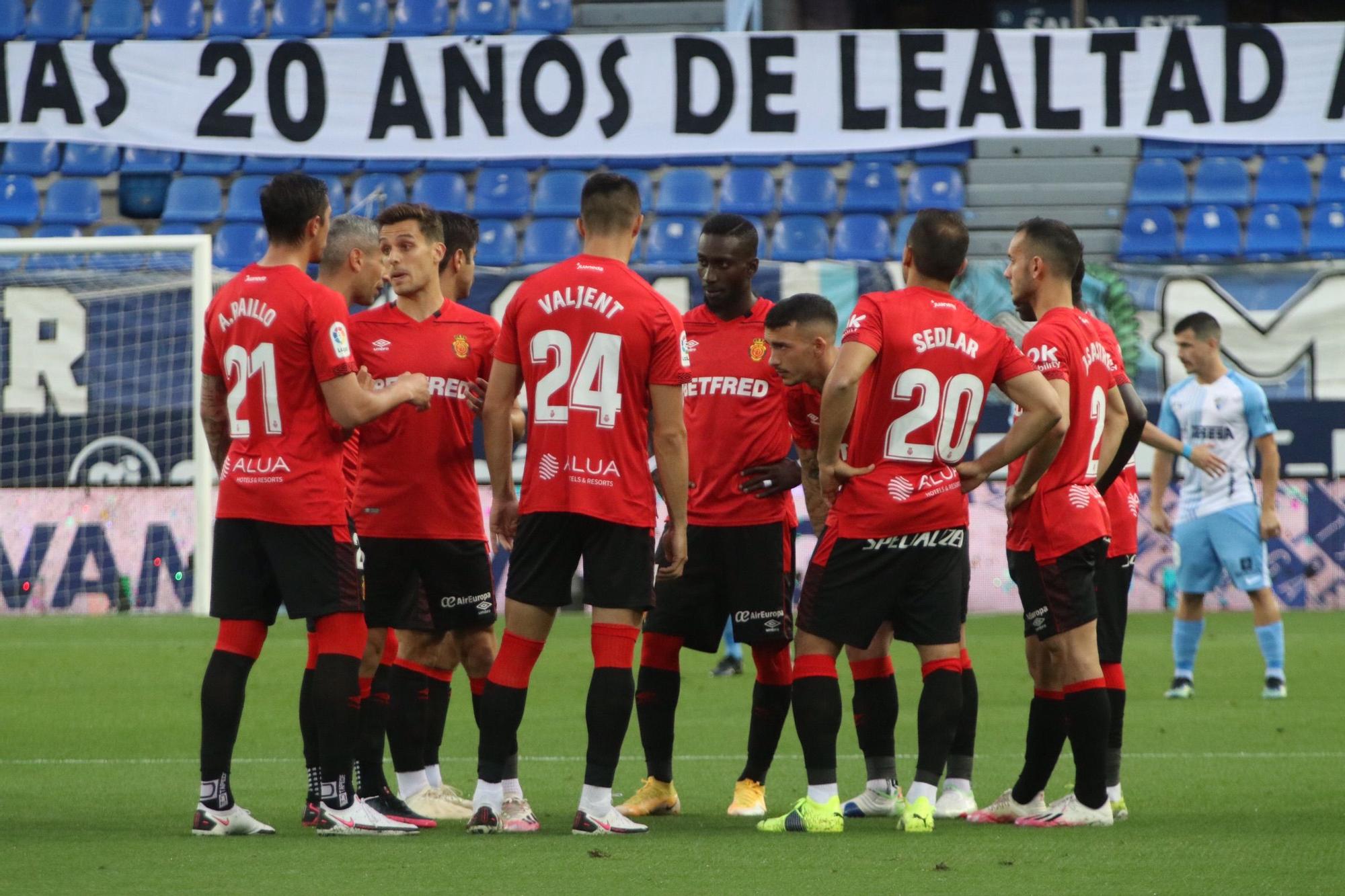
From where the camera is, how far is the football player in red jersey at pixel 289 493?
17.6ft

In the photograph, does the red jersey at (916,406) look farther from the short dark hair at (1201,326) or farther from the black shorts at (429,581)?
the short dark hair at (1201,326)

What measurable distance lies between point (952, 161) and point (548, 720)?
33.3ft

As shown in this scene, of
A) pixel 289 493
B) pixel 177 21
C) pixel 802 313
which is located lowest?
pixel 289 493

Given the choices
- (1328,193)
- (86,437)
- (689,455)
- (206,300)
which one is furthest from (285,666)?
(1328,193)

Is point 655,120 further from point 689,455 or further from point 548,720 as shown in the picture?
point 689,455

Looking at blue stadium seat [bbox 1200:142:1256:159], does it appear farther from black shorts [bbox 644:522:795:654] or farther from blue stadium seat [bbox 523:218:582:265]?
black shorts [bbox 644:522:795:654]

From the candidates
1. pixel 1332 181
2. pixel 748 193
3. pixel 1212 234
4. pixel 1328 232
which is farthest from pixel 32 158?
pixel 1332 181

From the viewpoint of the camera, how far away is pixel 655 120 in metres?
16.3

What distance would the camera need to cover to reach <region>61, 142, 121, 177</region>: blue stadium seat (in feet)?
58.5

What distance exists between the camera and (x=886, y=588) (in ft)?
18.0

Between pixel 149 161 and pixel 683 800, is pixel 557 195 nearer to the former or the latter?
pixel 149 161

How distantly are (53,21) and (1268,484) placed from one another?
46.3ft

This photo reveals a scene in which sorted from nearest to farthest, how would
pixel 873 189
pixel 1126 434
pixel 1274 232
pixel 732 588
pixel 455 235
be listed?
pixel 1126 434 < pixel 732 588 < pixel 455 235 < pixel 1274 232 < pixel 873 189

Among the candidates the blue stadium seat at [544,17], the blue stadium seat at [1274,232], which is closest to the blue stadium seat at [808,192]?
the blue stadium seat at [544,17]
